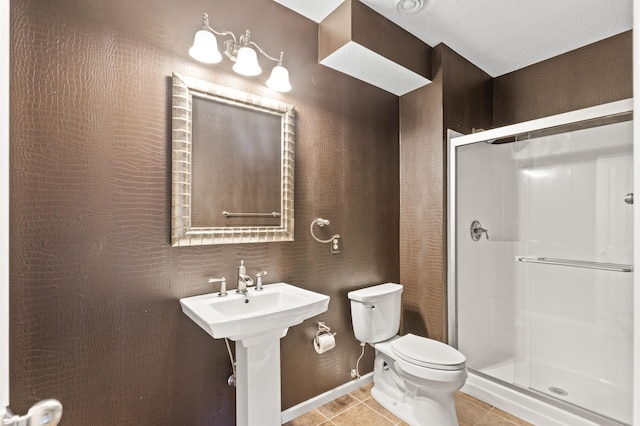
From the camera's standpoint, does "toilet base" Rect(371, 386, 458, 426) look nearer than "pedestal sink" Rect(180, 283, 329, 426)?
No

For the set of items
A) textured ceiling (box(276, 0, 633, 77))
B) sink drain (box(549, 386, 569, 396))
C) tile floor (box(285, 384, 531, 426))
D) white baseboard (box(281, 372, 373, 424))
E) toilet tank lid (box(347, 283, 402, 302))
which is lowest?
tile floor (box(285, 384, 531, 426))

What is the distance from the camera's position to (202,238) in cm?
153

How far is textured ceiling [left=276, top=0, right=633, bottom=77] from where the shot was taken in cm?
183

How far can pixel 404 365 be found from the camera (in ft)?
5.86

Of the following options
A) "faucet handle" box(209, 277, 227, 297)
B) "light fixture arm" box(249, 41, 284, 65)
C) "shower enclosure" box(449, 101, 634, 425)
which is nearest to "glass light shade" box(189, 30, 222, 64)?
"light fixture arm" box(249, 41, 284, 65)

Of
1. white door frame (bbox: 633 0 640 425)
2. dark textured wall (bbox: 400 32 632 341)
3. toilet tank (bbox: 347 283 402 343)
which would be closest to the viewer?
white door frame (bbox: 633 0 640 425)

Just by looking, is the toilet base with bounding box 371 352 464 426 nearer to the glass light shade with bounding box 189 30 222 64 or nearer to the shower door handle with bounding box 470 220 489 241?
the shower door handle with bounding box 470 220 489 241

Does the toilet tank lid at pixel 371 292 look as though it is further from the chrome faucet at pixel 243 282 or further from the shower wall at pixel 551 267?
the chrome faucet at pixel 243 282

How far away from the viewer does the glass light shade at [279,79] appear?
1.69 m

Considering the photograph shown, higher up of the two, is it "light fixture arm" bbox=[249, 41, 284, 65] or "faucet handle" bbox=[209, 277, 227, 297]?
"light fixture arm" bbox=[249, 41, 284, 65]

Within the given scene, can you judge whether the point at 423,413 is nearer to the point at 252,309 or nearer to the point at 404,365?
the point at 404,365

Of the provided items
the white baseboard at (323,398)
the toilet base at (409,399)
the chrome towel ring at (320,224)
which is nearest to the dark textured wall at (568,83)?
the chrome towel ring at (320,224)

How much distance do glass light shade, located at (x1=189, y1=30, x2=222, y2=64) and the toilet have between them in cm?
157

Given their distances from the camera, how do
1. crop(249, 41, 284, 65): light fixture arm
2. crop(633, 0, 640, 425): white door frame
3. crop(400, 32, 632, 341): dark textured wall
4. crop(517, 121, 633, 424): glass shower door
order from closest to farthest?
crop(633, 0, 640, 425): white door frame, crop(249, 41, 284, 65): light fixture arm, crop(517, 121, 633, 424): glass shower door, crop(400, 32, 632, 341): dark textured wall
